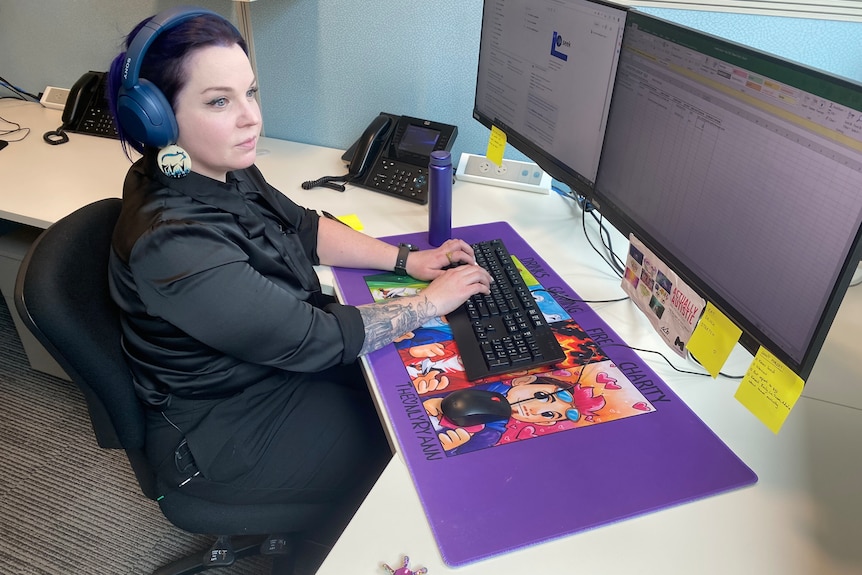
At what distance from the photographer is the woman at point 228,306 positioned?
3.09 feet

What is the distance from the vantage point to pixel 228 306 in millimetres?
949

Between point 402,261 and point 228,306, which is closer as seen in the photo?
point 228,306

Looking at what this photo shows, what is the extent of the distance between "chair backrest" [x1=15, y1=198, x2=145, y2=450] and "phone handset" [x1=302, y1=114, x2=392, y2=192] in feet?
1.97

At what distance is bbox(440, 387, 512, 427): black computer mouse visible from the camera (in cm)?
91

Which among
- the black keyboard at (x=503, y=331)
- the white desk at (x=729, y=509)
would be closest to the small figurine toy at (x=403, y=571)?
the white desk at (x=729, y=509)

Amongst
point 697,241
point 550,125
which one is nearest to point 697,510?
point 697,241

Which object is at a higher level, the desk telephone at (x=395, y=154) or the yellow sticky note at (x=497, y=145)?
the yellow sticky note at (x=497, y=145)

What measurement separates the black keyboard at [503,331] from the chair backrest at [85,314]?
1.86ft

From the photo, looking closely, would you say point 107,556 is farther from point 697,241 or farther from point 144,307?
point 697,241

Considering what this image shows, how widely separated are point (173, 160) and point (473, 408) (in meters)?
0.58

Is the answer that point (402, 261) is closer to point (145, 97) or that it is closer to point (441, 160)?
point (441, 160)

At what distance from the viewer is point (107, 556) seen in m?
1.55

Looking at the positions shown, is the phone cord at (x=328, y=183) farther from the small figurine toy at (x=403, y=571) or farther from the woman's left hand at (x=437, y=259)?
the small figurine toy at (x=403, y=571)

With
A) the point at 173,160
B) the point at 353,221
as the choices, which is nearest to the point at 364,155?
the point at 353,221
